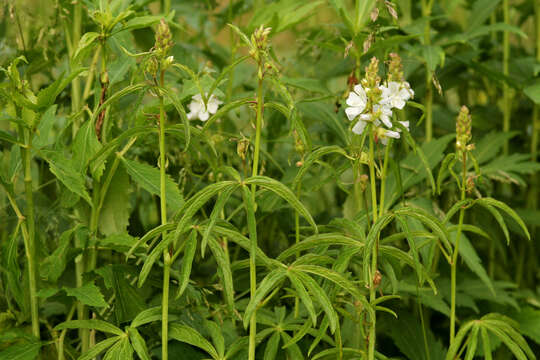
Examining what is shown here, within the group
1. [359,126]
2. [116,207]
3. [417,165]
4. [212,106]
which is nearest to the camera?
[359,126]

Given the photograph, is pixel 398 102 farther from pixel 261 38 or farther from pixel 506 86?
pixel 506 86

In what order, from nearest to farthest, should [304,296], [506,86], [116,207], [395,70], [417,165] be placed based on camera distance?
[304,296] < [395,70] < [116,207] < [417,165] < [506,86]

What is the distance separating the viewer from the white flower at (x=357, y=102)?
38.9 inches

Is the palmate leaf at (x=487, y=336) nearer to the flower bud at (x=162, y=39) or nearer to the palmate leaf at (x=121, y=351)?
the palmate leaf at (x=121, y=351)

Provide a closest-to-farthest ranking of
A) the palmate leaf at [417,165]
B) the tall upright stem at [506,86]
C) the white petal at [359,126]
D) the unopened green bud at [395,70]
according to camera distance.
Result: the white petal at [359,126] < the unopened green bud at [395,70] < the palmate leaf at [417,165] < the tall upright stem at [506,86]

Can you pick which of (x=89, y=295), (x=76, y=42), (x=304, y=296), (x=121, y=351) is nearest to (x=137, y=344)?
(x=121, y=351)

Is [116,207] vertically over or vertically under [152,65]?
under

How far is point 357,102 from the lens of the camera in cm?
100

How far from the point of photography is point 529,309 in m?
1.73

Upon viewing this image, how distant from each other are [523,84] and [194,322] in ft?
3.69

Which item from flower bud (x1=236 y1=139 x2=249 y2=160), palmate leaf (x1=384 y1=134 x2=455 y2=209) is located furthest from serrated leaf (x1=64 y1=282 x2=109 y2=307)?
palmate leaf (x1=384 y1=134 x2=455 y2=209)

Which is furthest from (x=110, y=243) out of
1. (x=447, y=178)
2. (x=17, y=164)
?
(x=447, y=178)

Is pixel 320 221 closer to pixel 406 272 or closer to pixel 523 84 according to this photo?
pixel 406 272

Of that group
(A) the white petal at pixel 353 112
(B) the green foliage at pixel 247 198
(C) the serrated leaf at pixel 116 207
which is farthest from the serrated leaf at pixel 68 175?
(A) the white petal at pixel 353 112
